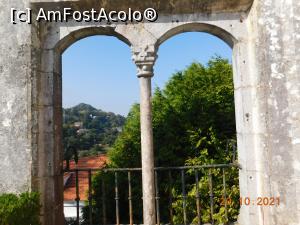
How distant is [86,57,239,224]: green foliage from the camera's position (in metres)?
8.38

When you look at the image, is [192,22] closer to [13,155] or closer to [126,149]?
[13,155]

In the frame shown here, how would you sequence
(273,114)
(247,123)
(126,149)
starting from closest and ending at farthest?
(273,114) < (247,123) < (126,149)

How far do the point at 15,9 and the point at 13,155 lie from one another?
1.86 metres

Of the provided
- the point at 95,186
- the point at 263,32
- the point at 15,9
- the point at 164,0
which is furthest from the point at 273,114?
the point at 95,186

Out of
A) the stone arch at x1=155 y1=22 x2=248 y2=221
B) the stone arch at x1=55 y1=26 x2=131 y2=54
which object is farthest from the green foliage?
the stone arch at x1=55 y1=26 x2=131 y2=54

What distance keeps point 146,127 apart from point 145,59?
90 cm

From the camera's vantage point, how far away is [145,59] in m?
4.09

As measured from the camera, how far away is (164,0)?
3982 mm

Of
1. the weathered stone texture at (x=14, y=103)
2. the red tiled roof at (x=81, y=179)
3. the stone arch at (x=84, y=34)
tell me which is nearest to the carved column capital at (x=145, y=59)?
the stone arch at (x=84, y=34)

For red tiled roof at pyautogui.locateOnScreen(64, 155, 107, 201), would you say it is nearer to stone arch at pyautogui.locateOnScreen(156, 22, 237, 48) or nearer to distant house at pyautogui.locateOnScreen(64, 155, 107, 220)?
distant house at pyautogui.locateOnScreen(64, 155, 107, 220)

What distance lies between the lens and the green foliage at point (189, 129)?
27.5 ft

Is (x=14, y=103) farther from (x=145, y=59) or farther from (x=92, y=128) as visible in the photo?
(x=92, y=128)

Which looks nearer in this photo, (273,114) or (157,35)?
(273,114)

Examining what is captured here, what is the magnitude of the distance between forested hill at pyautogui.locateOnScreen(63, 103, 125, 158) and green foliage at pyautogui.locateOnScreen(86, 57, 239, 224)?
18.4 m
